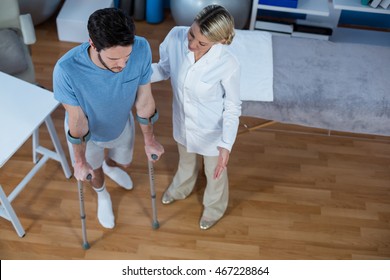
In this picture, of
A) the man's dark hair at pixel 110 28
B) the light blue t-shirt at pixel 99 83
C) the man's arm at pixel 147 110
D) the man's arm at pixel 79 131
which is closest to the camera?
the man's dark hair at pixel 110 28

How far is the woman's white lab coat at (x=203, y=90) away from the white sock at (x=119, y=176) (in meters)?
0.69

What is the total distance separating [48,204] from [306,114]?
60.7 inches

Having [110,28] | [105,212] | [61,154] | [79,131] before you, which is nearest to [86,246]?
[105,212]

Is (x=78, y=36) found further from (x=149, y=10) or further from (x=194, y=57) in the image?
(x=194, y=57)

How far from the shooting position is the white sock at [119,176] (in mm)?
2855

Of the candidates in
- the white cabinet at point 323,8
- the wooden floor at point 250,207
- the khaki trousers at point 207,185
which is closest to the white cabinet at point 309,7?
the white cabinet at point 323,8

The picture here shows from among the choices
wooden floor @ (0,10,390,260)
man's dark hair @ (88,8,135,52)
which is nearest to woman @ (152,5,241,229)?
man's dark hair @ (88,8,135,52)

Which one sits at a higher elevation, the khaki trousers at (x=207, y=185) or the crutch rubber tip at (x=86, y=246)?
the khaki trousers at (x=207, y=185)

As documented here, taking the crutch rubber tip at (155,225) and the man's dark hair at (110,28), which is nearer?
the man's dark hair at (110,28)

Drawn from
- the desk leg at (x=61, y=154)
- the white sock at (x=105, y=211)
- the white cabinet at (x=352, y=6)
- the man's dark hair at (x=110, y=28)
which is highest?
the man's dark hair at (x=110, y=28)

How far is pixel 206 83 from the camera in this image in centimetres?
201

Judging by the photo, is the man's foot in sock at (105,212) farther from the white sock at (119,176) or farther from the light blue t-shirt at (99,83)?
the light blue t-shirt at (99,83)

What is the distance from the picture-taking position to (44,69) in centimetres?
353
